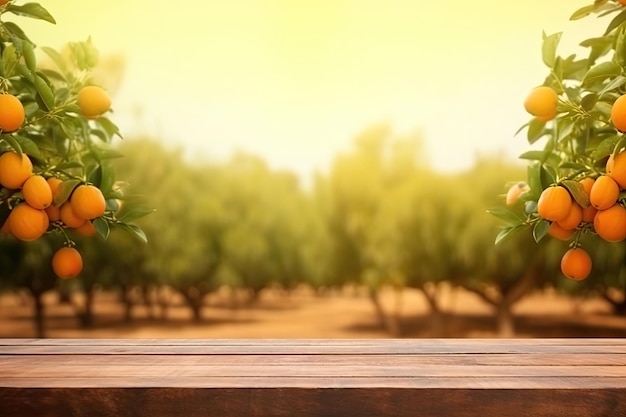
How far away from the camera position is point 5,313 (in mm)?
17188

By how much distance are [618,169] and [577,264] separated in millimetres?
181

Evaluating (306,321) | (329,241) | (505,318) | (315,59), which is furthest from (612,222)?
(315,59)

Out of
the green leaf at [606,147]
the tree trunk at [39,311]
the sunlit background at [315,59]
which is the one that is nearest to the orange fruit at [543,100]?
the green leaf at [606,147]

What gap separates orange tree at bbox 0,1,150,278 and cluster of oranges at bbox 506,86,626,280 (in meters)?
0.66

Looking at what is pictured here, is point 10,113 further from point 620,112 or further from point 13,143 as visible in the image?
point 620,112

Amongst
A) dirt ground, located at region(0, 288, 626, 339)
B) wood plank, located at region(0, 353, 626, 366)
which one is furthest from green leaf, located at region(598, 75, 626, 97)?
dirt ground, located at region(0, 288, 626, 339)

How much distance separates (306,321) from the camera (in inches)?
655

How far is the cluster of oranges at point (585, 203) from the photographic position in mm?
910

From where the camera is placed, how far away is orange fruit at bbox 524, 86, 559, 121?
1014 mm

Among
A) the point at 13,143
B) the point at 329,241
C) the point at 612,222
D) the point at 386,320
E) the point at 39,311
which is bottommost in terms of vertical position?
the point at 386,320

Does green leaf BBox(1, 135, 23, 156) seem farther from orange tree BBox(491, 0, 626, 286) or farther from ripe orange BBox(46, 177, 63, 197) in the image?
orange tree BBox(491, 0, 626, 286)

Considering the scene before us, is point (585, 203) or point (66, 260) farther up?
point (585, 203)

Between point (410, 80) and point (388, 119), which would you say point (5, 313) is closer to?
point (388, 119)

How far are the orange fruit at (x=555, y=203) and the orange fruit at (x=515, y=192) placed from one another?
0.13m
